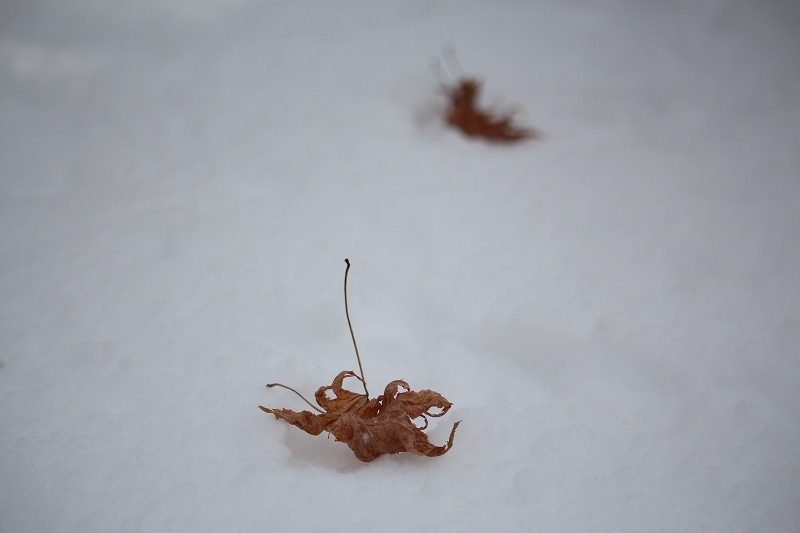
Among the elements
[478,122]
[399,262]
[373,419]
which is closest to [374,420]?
[373,419]

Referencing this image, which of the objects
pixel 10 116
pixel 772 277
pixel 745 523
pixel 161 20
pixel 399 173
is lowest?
pixel 745 523

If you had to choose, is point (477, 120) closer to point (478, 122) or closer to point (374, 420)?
point (478, 122)

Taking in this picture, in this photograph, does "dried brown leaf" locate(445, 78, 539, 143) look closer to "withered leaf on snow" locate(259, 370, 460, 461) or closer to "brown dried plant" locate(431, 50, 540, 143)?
"brown dried plant" locate(431, 50, 540, 143)

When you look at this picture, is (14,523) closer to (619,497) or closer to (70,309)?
(70,309)

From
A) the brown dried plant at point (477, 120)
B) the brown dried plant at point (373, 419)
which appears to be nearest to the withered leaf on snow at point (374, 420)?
the brown dried plant at point (373, 419)

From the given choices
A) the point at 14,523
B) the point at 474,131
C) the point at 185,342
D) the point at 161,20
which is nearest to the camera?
the point at 14,523

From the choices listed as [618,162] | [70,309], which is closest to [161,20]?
[70,309]
